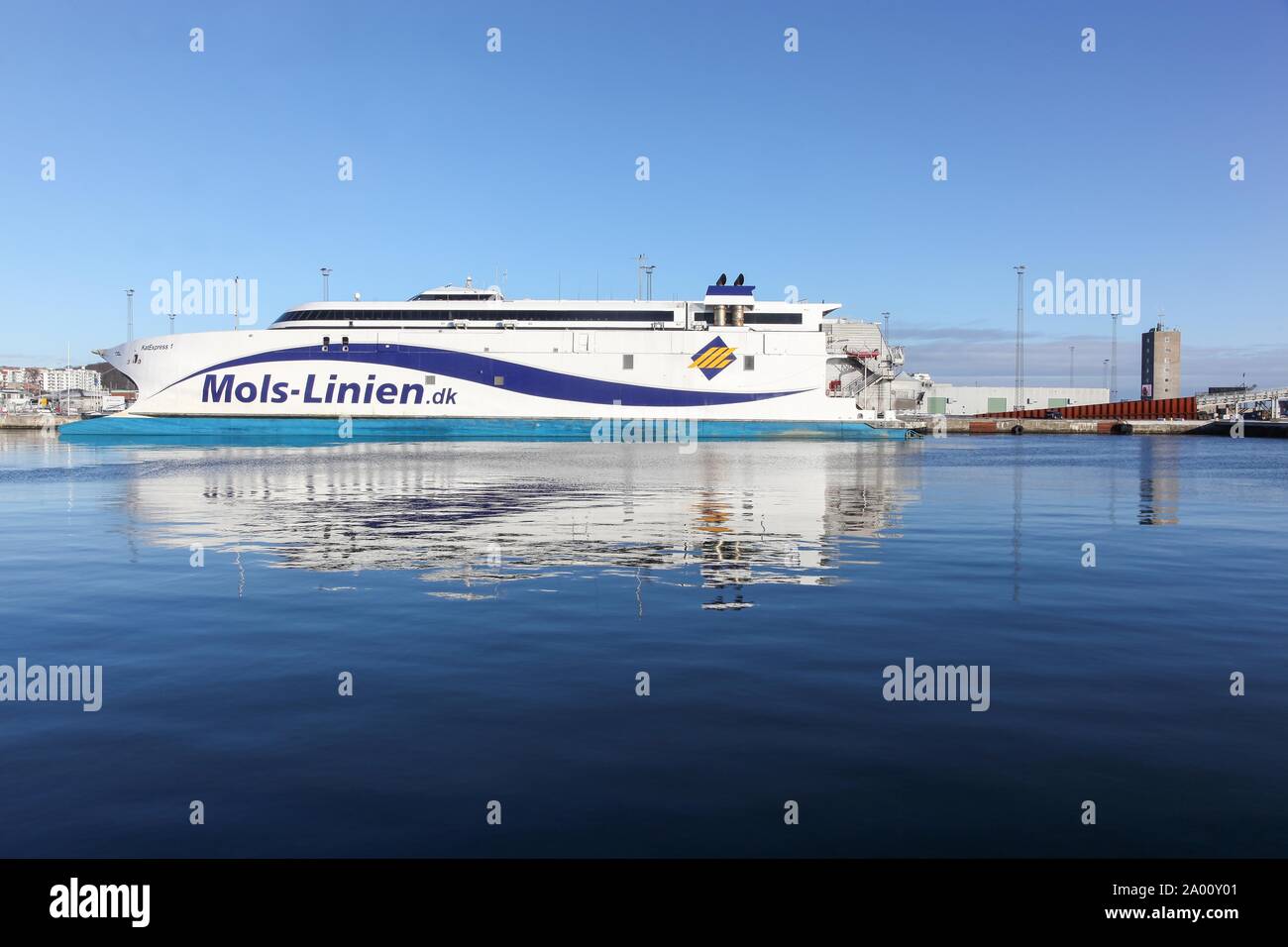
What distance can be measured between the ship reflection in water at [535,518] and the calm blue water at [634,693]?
0.19 m

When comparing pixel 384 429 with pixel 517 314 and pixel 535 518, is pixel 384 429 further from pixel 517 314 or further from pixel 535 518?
pixel 535 518

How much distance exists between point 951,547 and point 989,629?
23.6 feet

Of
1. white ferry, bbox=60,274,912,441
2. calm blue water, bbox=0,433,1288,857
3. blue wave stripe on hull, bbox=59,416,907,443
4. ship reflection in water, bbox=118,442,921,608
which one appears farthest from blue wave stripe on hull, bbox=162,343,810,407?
calm blue water, bbox=0,433,1288,857

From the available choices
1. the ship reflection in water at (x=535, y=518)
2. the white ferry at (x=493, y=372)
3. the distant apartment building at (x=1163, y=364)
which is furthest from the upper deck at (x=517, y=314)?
the distant apartment building at (x=1163, y=364)

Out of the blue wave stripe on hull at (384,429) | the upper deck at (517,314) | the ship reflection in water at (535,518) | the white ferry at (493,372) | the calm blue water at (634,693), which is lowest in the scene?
the calm blue water at (634,693)

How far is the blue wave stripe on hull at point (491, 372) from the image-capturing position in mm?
70688

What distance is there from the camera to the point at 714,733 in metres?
7.30

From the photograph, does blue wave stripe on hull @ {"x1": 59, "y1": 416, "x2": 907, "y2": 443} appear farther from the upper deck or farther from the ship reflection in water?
the ship reflection in water

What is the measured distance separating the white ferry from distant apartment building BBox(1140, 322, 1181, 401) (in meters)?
137

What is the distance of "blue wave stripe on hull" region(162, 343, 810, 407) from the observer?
2783 inches

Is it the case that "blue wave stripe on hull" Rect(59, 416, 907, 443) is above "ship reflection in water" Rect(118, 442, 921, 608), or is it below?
above

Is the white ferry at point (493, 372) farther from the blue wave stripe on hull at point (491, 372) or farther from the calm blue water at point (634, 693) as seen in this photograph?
the calm blue water at point (634, 693)

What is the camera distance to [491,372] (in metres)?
71.0
